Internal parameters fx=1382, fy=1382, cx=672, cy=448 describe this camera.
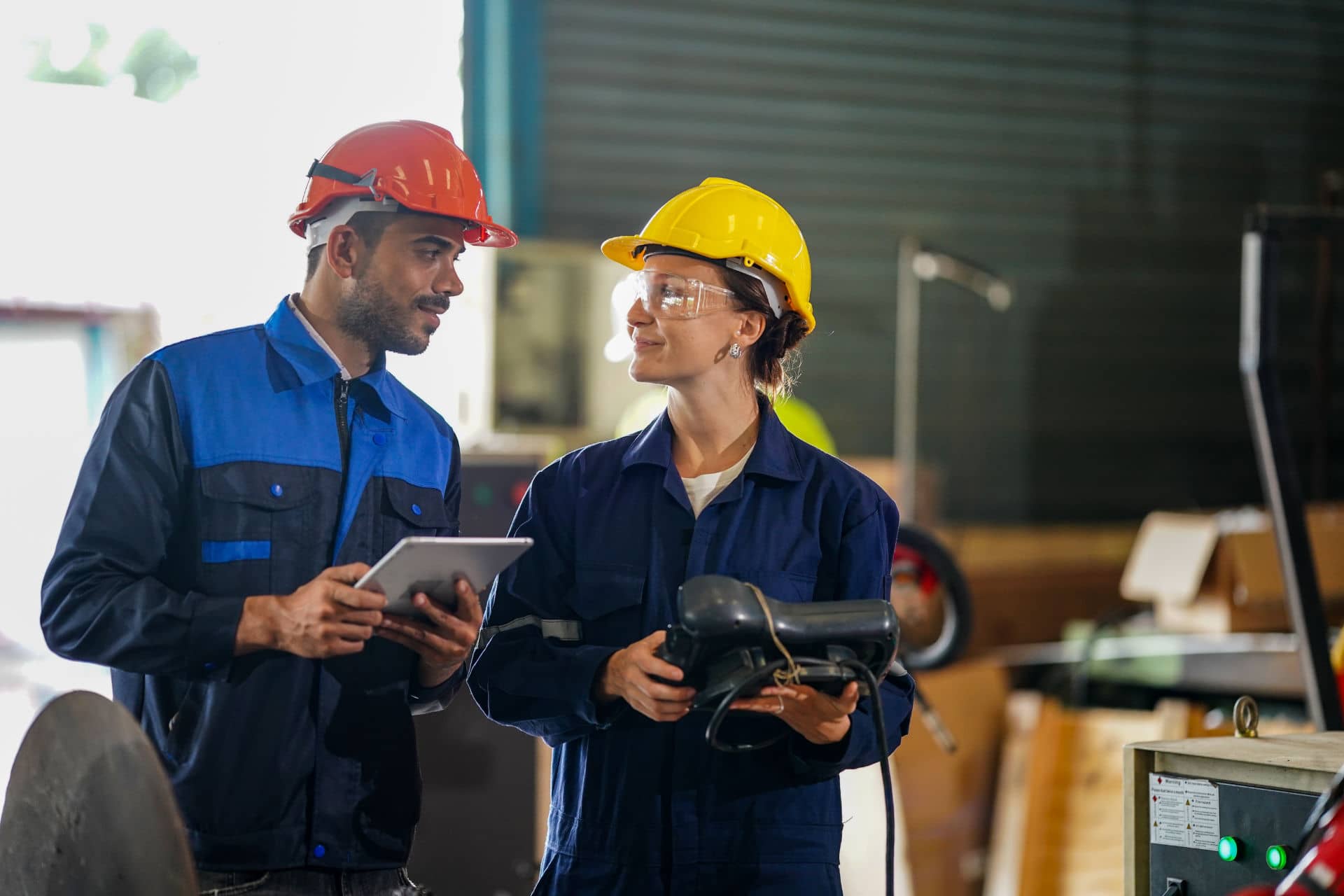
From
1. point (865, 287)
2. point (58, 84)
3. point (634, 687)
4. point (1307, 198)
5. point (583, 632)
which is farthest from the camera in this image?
point (1307, 198)

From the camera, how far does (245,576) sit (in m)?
1.90

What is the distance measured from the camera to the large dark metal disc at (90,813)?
1729 millimetres

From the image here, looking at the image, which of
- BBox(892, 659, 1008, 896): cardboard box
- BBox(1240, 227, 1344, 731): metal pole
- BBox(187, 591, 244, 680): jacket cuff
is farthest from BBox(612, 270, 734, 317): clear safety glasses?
BBox(892, 659, 1008, 896): cardboard box


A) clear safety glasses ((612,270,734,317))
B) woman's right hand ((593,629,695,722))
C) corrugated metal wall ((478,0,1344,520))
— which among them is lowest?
woman's right hand ((593,629,695,722))

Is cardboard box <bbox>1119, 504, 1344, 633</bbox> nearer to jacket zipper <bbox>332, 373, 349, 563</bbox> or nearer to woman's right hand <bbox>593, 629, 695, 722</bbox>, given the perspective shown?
woman's right hand <bbox>593, 629, 695, 722</bbox>

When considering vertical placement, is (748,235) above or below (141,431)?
above

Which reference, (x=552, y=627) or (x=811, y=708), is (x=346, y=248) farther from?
(x=811, y=708)

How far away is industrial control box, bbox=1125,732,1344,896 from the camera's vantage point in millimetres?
1955

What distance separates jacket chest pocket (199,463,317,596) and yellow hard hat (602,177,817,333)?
25.9 inches

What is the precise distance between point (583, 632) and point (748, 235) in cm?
64

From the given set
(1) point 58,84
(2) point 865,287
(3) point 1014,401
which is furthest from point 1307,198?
(1) point 58,84

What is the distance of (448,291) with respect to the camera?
2.03 m

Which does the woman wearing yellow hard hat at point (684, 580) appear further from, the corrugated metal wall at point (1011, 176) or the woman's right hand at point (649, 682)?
the corrugated metal wall at point (1011, 176)

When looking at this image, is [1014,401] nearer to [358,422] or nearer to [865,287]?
[865,287]
